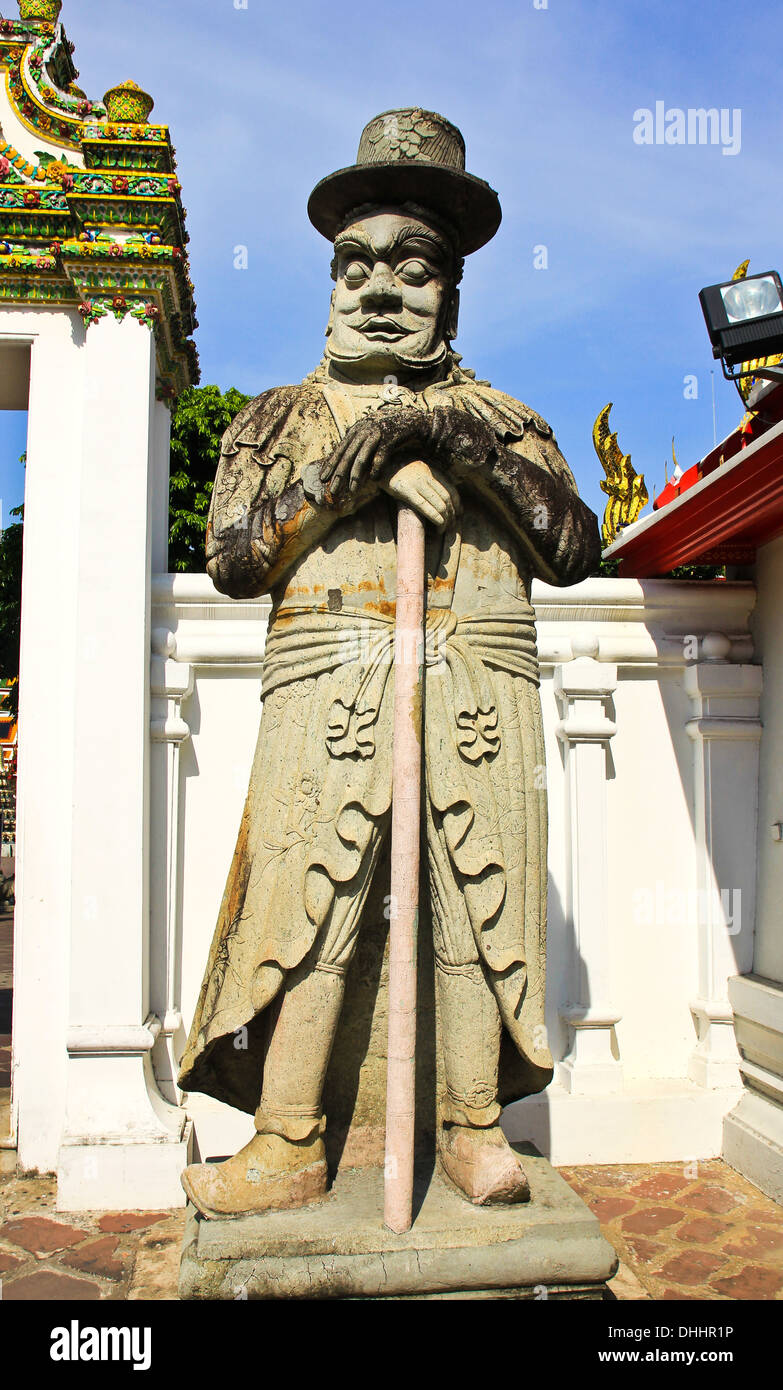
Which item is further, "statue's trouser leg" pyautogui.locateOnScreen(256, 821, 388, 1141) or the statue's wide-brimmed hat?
the statue's wide-brimmed hat

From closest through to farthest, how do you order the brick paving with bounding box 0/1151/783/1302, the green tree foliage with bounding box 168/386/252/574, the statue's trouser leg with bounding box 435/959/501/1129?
the statue's trouser leg with bounding box 435/959/501/1129 < the brick paving with bounding box 0/1151/783/1302 < the green tree foliage with bounding box 168/386/252/574

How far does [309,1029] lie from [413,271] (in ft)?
7.15

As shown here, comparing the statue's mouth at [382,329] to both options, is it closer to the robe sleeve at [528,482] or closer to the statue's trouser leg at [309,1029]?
the robe sleeve at [528,482]

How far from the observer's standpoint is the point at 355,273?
3.16 meters

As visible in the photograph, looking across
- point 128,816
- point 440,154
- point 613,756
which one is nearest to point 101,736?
point 128,816

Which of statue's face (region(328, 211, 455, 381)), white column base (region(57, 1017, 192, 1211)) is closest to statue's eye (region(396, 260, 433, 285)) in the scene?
statue's face (region(328, 211, 455, 381))

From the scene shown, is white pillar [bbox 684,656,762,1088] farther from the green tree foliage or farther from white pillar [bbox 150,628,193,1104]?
the green tree foliage

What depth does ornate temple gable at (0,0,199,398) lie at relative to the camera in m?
5.35

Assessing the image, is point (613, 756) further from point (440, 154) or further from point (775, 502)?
point (440, 154)

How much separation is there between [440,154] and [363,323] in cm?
54

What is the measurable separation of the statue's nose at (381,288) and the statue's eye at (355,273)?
0.10 feet

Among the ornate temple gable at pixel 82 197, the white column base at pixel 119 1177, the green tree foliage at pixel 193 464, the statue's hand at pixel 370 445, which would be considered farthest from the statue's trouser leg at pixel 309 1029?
the green tree foliage at pixel 193 464

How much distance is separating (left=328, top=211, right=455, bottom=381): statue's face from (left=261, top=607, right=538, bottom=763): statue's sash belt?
0.78 metres

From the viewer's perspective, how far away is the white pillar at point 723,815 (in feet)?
18.1
